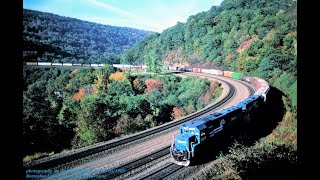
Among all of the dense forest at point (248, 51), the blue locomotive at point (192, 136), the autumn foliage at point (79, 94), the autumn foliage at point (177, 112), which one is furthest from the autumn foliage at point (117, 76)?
the blue locomotive at point (192, 136)

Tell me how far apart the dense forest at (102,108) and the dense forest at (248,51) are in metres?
→ 15.2

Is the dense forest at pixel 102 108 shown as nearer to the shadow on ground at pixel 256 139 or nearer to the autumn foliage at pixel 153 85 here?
the autumn foliage at pixel 153 85

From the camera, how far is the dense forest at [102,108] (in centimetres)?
3522

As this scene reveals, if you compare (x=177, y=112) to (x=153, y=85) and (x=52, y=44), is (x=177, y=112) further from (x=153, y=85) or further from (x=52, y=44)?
(x=52, y=44)

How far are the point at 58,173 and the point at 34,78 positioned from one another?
87485 millimetres

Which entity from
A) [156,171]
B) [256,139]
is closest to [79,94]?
[256,139]

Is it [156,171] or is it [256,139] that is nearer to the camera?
[156,171]

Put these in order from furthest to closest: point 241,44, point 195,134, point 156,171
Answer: point 241,44, point 195,134, point 156,171

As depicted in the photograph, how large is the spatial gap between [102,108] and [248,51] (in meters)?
51.6

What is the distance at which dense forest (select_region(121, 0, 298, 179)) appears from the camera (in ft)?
66.2

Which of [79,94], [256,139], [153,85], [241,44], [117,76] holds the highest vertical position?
[241,44]

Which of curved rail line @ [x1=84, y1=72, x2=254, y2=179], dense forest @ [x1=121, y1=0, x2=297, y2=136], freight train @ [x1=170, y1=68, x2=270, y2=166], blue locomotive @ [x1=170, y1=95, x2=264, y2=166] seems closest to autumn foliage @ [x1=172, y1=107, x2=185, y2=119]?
dense forest @ [x1=121, y1=0, x2=297, y2=136]

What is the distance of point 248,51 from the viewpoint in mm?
74938

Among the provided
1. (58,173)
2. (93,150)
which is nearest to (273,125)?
(93,150)
